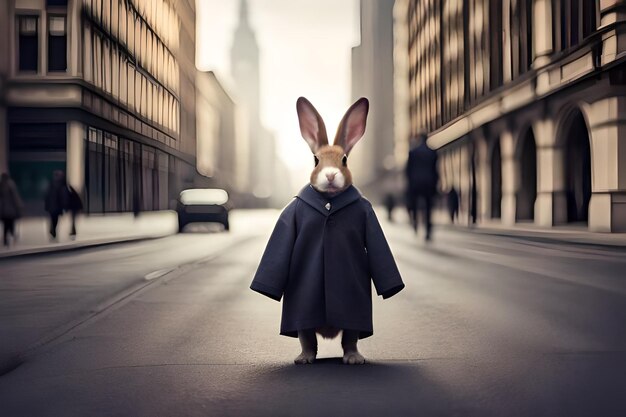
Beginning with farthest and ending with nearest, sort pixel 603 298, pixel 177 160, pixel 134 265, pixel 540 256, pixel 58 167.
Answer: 1. pixel 177 160
2. pixel 58 167
3. pixel 540 256
4. pixel 134 265
5. pixel 603 298

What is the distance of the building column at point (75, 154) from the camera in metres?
35.9

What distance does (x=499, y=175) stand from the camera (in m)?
37.1

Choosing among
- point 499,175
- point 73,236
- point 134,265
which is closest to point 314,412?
point 134,265

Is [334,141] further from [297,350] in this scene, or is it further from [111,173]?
[111,173]

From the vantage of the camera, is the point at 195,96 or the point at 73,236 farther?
the point at 195,96

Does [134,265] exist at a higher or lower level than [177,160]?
lower

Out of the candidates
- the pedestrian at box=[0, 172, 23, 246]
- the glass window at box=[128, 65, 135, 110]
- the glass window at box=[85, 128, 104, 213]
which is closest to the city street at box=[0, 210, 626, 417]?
the pedestrian at box=[0, 172, 23, 246]

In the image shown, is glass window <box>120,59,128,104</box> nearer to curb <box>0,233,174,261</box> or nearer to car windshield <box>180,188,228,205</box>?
car windshield <box>180,188,228,205</box>

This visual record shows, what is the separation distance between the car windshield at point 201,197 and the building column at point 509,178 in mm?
12941

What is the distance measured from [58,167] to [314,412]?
3492 cm

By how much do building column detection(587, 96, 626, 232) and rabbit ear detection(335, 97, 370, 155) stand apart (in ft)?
61.1

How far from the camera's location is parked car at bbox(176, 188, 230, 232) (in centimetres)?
2691

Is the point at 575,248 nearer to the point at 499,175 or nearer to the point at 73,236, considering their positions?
the point at 73,236

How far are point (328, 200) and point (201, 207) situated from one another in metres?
22.2
